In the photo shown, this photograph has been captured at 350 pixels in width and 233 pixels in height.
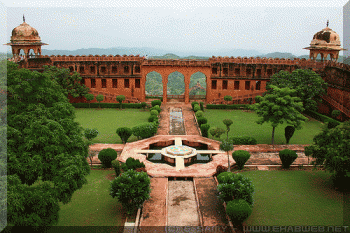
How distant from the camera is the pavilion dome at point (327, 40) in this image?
1363 inches

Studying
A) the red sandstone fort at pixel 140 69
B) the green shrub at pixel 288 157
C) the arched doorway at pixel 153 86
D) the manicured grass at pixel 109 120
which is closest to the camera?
the green shrub at pixel 288 157

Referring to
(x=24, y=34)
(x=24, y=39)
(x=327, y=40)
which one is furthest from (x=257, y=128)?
(x=24, y=34)

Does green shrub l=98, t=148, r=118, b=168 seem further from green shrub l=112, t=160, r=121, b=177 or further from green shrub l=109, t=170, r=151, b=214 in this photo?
green shrub l=109, t=170, r=151, b=214

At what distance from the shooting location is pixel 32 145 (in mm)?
9508

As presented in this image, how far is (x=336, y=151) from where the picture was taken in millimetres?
13992

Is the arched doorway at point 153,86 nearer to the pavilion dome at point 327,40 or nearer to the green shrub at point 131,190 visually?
the pavilion dome at point 327,40

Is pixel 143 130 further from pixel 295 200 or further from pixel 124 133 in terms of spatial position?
pixel 295 200

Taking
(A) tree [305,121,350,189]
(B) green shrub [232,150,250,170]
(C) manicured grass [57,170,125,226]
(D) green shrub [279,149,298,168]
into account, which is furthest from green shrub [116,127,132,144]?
(A) tree [305,121,350,189]

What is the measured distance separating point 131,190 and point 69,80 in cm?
2607

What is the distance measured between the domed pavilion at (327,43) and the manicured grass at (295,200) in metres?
22.2

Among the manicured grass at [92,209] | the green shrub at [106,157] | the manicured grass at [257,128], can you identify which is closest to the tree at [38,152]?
the manicured grass at [92,209]

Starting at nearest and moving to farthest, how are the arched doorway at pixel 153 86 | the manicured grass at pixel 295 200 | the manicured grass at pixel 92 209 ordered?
1. the manicured grass at pixel 92 209
2. the manicured grass at pixel 295 200
3. the arched doorway at pixel 153 86

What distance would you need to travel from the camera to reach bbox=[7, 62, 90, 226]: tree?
890 centimetres

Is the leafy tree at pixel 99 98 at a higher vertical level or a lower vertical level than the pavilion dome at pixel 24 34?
lower
